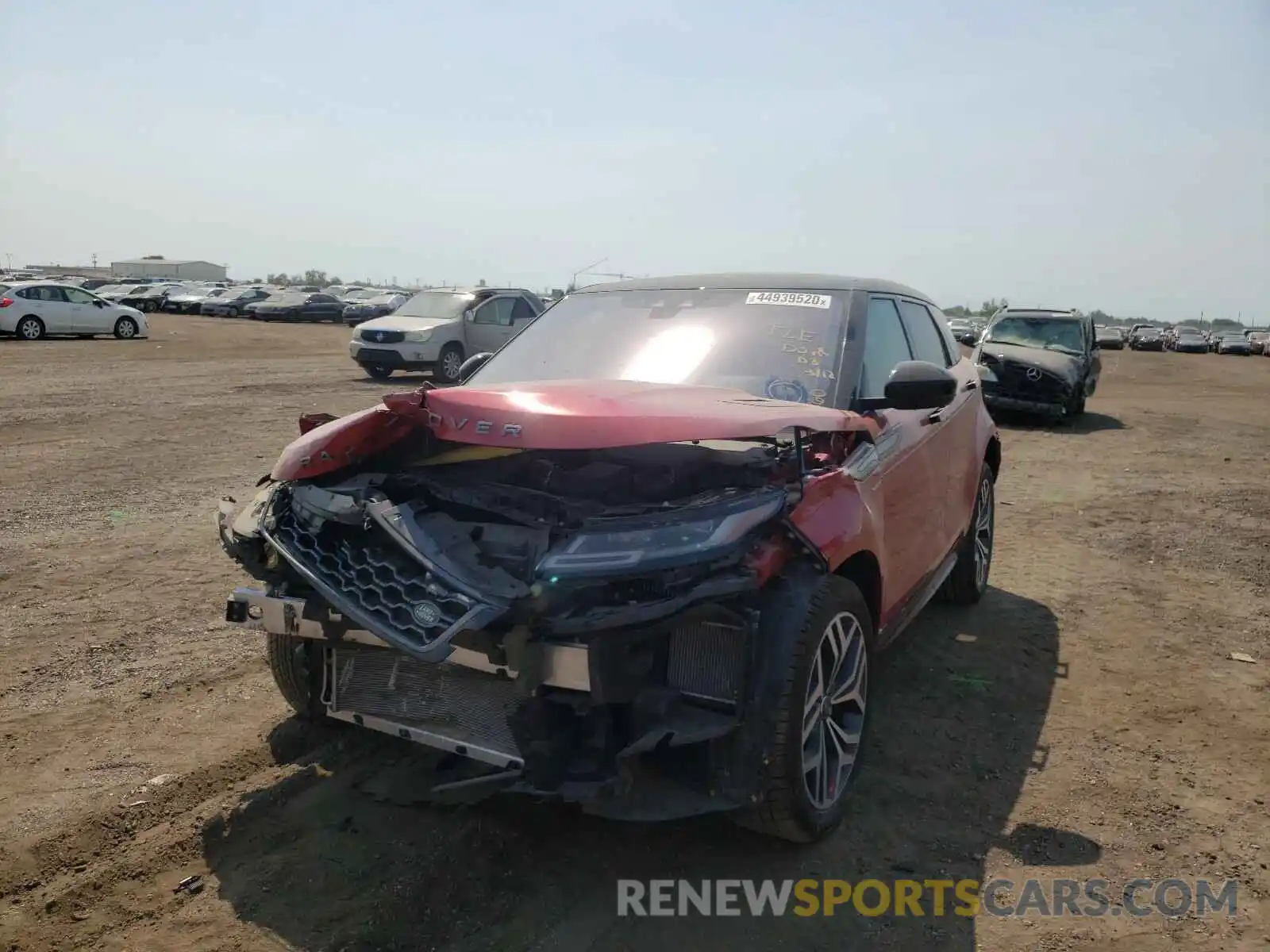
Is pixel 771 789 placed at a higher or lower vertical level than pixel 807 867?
higher

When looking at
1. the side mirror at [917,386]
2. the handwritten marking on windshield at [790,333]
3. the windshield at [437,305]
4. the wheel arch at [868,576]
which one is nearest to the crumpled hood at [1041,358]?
the windshield at [437,305]

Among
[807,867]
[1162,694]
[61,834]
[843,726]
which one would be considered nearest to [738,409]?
[843,726]

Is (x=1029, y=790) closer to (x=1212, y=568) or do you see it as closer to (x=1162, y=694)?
(x=1162, y=694)

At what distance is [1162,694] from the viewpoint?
4543 mm

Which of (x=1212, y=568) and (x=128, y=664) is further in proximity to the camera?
(x=1212, y=568)

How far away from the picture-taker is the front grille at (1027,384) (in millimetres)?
14438

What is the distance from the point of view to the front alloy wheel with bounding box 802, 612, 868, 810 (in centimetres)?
306

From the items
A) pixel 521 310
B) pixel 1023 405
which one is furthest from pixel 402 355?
pixel 1023 405

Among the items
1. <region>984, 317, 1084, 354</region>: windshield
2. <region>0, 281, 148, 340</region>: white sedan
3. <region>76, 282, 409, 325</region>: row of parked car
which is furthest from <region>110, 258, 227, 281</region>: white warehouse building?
<region>984, 317, 1084, 354</region>: windshield

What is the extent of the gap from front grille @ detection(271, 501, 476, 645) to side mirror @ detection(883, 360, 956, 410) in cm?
186

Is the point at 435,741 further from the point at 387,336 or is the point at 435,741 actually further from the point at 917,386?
the point at 387,336

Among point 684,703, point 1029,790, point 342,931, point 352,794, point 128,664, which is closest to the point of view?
point 342,931

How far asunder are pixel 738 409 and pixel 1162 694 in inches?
112

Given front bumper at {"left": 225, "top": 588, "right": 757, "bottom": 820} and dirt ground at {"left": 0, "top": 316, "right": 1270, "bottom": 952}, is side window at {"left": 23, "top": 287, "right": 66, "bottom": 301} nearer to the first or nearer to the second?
dirt ground at {"left": 0, "top": 316, "right": 1270, "bottom": 952}
